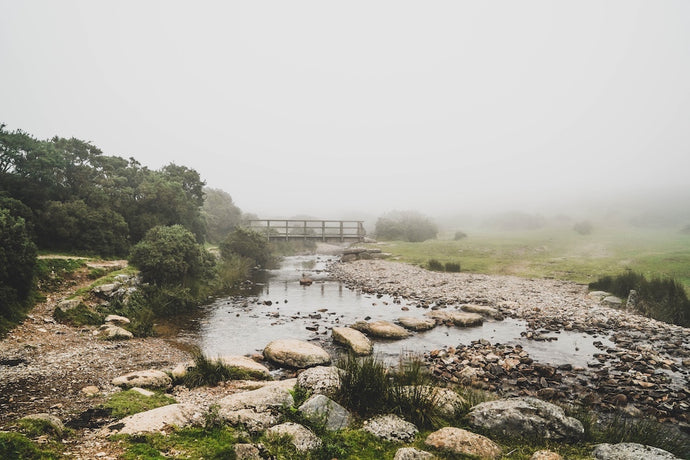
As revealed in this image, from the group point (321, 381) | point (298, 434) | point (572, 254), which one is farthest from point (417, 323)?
point (572, 254)

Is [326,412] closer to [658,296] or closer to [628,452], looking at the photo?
[628,452]

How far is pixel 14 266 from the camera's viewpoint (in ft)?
36.9

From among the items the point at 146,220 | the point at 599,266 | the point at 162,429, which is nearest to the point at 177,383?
the point at 162,429

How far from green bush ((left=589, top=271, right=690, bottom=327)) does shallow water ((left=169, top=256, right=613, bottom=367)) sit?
16.7 feet

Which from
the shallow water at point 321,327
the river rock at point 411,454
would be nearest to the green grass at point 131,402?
the shallow water at point 321,327

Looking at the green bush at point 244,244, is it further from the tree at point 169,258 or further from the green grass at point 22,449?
the green grass at point 22,449

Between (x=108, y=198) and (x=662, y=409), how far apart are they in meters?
28.1

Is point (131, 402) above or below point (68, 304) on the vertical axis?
below

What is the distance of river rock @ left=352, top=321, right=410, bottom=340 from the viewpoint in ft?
45.3

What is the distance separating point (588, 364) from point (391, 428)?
8.35 meters

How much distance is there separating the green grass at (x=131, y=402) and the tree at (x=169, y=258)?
1198 centimetres

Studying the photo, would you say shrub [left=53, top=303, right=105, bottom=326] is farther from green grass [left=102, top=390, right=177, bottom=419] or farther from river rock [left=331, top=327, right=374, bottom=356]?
river rock [left=331, top=327, right=374, bottom=356]

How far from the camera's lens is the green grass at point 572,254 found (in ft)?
77.2

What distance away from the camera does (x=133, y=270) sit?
17375mm
